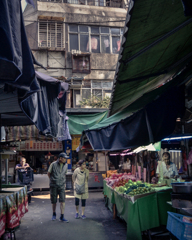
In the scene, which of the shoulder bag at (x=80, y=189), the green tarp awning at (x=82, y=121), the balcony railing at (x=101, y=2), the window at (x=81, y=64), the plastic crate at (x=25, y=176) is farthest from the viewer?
the balcony railing at (x=101, y=2)

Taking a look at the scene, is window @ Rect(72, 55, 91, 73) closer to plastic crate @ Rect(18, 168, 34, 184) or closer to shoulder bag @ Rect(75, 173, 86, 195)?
plastic crate @ Rect(18, 168, 34, 184)

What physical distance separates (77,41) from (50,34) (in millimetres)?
1979

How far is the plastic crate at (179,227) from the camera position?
3902 mm

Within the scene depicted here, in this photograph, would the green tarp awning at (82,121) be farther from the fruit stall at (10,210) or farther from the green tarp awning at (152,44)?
the green tarp awning at (152,44)

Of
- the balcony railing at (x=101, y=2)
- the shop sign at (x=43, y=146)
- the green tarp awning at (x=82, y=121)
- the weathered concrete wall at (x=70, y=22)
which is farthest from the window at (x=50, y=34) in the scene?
the shop sign at (x=43, y=146)

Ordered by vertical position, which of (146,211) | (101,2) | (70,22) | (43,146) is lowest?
(146,211)

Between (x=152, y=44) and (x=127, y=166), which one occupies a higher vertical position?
(x=152, y=44)

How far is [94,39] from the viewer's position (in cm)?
1859

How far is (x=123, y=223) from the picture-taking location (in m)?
8.08

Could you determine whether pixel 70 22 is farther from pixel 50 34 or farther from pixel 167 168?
pixel 167 168

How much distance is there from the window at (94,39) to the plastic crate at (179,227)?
51.3 ft

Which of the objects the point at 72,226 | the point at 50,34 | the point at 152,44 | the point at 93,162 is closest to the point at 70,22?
the point at 50,34

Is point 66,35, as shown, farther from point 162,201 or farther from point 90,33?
point 162,201

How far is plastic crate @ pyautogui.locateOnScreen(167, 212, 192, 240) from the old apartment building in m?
13.8
